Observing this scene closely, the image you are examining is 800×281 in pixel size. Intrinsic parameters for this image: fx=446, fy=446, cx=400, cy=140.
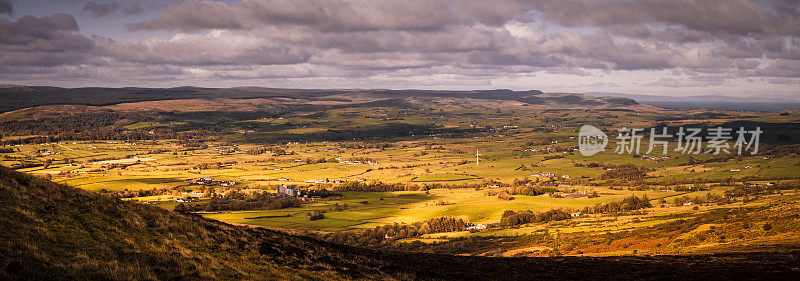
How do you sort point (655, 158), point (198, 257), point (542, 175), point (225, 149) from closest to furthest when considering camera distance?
point (198, 257) → point (542, 175) → point (655, 158) → point (225, 149)

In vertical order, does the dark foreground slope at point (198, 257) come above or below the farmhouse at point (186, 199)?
above

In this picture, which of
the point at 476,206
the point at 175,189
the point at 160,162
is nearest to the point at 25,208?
the point at 476,206

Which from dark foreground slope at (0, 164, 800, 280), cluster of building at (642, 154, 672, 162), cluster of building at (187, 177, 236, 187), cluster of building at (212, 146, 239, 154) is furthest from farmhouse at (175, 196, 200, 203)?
cluster of building at (642, 154, 672, 162)

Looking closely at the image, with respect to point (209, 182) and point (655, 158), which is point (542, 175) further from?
point (209, 182)

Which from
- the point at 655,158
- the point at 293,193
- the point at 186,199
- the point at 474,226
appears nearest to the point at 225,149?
the point at 293,193

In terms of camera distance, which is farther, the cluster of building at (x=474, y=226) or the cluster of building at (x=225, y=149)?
the cluster of building at (x=225, y=149)

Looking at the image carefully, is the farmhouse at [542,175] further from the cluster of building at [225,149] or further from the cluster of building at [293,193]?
the cluster of building at [225,149]

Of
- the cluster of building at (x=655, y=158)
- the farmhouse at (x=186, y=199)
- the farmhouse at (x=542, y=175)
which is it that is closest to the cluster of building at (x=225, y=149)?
the farmhouse at (x=186, y=199)

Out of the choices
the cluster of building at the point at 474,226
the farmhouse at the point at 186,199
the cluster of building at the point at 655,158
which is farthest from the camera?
the cluster of building at the point at 655,158

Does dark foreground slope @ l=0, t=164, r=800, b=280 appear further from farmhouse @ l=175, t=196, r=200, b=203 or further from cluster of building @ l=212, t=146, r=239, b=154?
cluster of building @ l=212, t=146, r=239, b=154

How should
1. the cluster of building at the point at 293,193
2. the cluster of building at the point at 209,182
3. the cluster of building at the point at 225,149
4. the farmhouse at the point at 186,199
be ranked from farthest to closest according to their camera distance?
1. the cluster of building at the point at 225,149
2. the cluster of building at the point at 209,182
3. the cluster of building at the point at 293,193
4. the farmhouse at the point at 186,199
